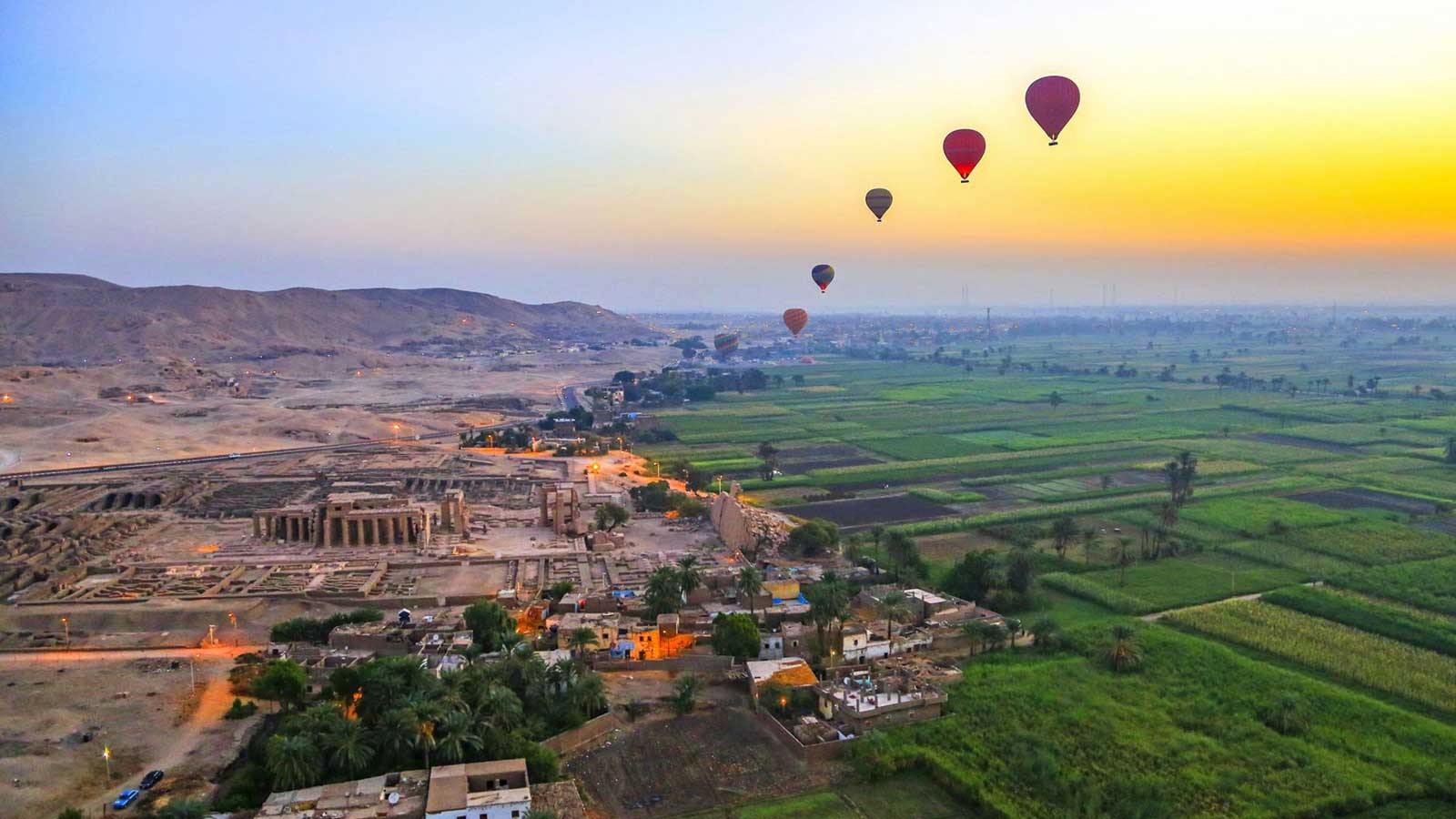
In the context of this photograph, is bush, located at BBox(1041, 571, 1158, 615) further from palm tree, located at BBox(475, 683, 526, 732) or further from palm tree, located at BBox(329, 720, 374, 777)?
palm tree, located at BBox(329, 720, 374, 777)

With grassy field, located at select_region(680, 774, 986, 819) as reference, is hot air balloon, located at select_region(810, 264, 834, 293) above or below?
above

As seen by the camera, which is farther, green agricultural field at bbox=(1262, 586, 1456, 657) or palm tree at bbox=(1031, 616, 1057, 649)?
green agricultural field at bbox=(1262, 586, 1456, 657)

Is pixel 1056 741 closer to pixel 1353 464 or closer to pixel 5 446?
pixel 1353 464

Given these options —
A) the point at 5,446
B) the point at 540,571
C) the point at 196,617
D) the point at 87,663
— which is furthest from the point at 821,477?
the point at 5,446

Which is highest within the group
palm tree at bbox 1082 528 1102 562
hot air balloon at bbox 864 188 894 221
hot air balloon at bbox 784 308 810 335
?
hot air balloon at bbox 864 188 894 221

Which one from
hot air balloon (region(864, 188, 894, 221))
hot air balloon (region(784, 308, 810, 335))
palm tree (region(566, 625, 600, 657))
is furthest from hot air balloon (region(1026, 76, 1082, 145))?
hot air balloon (region(784, 308, 810, 335))

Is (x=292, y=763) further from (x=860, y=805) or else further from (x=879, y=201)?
(x=879, y=201)

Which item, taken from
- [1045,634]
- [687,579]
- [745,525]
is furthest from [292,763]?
[745,525]
